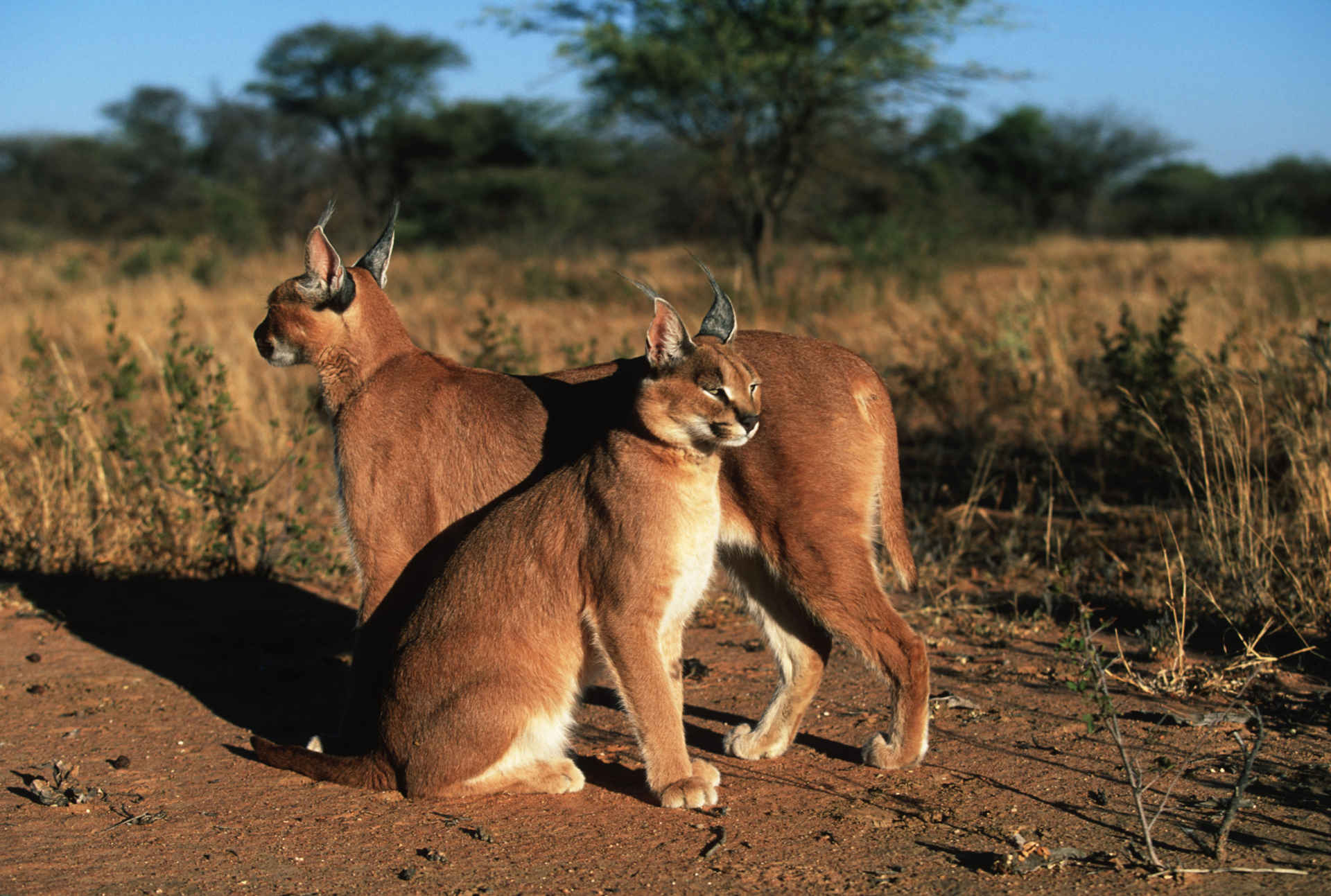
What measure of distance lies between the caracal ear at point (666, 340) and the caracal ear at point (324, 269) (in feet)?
4.68

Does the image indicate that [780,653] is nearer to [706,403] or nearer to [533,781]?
[533,781]

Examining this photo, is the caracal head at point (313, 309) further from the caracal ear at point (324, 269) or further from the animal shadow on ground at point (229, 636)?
the animal shadow on ground at point (229, 636)

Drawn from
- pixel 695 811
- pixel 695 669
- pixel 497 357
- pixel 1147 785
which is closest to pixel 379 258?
pixel 695 669

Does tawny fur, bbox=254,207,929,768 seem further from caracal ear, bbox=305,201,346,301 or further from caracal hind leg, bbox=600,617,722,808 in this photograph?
caracal hind leg, bbox=600,617,722,808

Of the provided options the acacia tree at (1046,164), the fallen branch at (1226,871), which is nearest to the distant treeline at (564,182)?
the acacia tree at (1046,164)

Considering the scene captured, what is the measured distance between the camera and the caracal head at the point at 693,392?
3.61 metres

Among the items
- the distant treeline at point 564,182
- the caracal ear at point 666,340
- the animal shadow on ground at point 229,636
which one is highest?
the distant treeline at point 564,182

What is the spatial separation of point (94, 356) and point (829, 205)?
54.4 ft

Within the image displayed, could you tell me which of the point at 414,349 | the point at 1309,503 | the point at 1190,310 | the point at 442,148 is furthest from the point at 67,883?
the point at 442,148

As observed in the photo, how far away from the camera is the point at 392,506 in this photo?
433cm

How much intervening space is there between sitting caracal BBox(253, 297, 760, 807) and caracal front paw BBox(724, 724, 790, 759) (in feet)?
1.46

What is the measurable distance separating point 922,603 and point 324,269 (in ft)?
10.6

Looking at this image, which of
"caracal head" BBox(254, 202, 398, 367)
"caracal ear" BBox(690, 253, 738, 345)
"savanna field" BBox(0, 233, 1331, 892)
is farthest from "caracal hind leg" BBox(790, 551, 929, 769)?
"caracal head" BBox(254, 202, 398, 367)

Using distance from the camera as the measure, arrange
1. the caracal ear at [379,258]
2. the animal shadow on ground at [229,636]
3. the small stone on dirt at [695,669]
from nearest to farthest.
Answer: the caracal ear at [379,258] → the animal shadow on ground at [229,636] → the small stone on dirt at [695,669]
